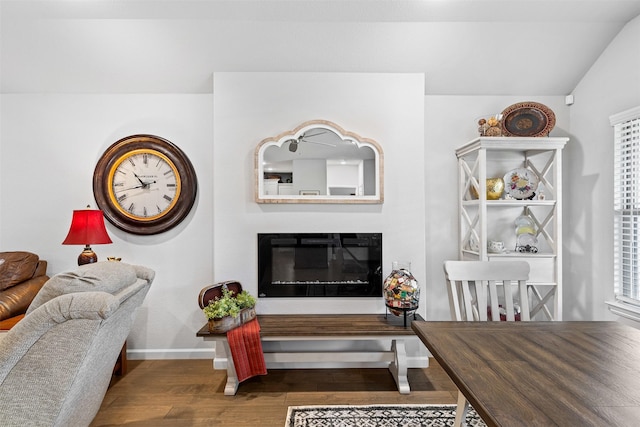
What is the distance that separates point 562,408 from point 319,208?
2107mm

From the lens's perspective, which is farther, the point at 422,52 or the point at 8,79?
the point at 8,79

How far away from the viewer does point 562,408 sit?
78cm

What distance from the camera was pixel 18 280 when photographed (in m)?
2.63

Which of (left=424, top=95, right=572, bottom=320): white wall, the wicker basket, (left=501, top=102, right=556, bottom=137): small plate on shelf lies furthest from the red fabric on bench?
(left=501, top=102, right=556, bottom=137): small plate on shelf

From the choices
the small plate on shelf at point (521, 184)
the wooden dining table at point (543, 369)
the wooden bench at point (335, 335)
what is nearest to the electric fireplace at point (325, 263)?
the wooden bench at point (335, 335)

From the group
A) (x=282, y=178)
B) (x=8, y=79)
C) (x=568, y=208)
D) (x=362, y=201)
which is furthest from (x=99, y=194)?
(x=568, y=208)

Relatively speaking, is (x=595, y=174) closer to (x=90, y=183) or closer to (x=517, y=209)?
(x=517, y=209)

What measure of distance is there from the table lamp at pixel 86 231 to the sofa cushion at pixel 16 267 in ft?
1.90

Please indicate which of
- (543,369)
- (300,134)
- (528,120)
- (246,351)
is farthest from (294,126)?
(543,369)

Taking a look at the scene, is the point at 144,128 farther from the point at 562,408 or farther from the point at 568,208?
the point at 568,208

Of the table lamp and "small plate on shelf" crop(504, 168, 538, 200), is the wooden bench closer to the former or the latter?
the table lamp

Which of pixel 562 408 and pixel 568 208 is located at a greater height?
pixel 568 208

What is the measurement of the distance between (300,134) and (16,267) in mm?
2569

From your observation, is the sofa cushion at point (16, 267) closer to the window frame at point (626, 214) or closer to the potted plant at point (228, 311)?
the potted plant at point (228, 311)
